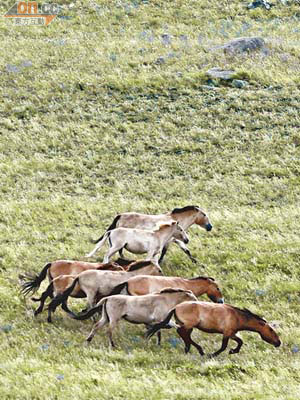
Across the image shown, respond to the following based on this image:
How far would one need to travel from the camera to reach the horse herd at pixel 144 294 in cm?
1355

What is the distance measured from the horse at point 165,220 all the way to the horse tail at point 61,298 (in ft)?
11.0

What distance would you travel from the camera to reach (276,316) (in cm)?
1544

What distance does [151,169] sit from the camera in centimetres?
2762

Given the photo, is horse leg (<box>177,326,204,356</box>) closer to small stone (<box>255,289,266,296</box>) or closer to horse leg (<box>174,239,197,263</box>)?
small stone (<box>255,289,266,296</box>)

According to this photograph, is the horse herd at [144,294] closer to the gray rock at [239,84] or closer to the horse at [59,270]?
the horse at [59,270]

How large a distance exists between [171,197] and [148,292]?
10.6m

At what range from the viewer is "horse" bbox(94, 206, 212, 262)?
725 inches

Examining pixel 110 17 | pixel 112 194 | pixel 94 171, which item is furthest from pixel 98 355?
pixel 110 17

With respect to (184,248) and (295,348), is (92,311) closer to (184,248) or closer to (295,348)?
(295,348)

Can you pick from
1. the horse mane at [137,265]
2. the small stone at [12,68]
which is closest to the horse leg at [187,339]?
the horse mane at [137,265]

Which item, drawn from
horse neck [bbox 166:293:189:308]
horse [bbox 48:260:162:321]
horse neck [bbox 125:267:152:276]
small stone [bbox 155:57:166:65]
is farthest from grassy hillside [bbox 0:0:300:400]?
horse neck [bbox 125:267:152:276]

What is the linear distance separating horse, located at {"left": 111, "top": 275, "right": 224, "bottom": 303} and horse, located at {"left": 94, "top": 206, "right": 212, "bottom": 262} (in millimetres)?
3010

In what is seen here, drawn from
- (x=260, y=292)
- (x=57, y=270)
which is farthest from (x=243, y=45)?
(x=57, y=270)

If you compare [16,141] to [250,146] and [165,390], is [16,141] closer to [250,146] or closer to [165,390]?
[250,146]
